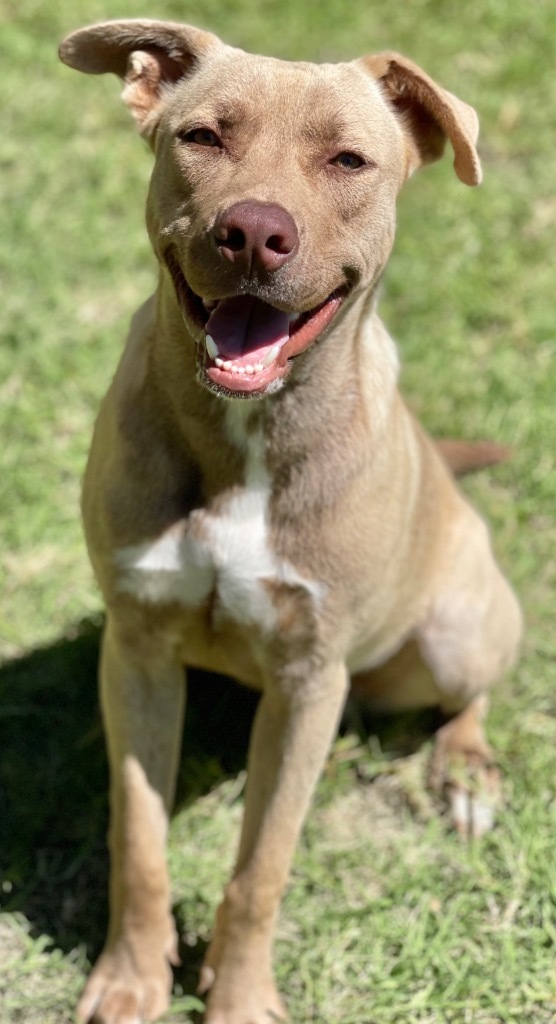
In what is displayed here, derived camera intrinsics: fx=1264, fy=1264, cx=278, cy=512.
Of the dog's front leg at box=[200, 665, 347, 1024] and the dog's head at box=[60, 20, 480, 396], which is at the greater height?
the dog's head at box=[60, 20, 480, 396]

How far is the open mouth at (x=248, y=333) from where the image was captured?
298 cm

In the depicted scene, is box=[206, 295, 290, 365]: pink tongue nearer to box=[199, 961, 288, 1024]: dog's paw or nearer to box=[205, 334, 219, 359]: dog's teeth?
box=[205, 334, 219, 359]: dog's teeth

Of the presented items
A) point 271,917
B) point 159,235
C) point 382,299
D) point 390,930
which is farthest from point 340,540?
point 382,299

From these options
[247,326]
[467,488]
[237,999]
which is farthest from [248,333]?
[467,488]

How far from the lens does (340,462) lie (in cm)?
344

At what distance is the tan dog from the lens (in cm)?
301

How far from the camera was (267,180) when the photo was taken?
9.57ft

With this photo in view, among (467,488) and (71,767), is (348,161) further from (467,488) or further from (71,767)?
(467,488)

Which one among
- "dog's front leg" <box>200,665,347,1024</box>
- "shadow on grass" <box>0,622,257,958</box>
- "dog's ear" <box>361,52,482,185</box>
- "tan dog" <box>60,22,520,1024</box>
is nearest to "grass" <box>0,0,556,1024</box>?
"shadow on grass" <box>0,622,257,958</box>

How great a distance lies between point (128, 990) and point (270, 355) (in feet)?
6.72

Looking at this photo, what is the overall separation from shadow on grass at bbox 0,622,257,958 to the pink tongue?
2.04 m

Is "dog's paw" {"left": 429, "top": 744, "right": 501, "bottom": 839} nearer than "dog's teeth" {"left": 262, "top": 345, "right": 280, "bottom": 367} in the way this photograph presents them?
No

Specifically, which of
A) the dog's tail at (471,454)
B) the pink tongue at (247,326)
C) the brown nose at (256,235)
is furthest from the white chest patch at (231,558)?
the dog's tail at (471,454)

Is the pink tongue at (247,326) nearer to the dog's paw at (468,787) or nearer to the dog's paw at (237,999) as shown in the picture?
the dog's paw at (237,999)
